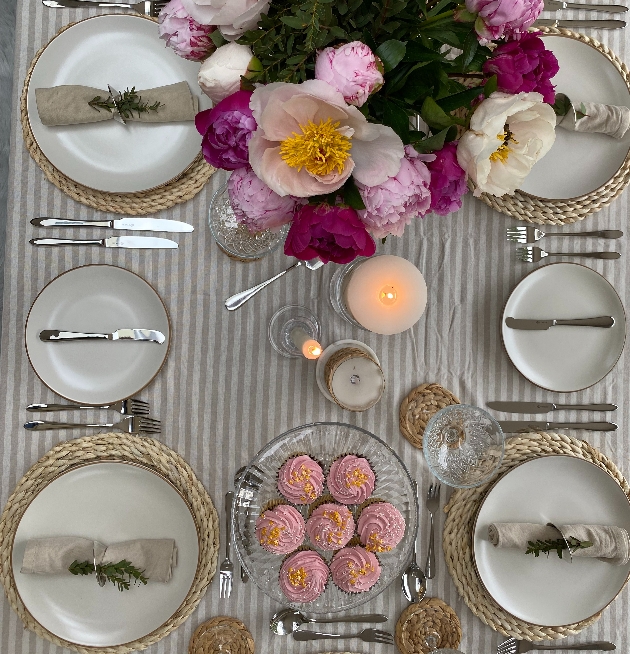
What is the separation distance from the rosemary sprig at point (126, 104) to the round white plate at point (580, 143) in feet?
1.90

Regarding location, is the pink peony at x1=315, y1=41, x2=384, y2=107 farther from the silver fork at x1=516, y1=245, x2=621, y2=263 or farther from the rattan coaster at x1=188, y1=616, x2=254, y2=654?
the rattan coaster at x1=188, y1=616, x2=254, y2=654

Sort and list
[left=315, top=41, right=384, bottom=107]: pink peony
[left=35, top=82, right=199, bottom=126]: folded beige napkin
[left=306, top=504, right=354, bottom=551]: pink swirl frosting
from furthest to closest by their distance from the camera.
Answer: [left=35, top=82, right=199, bottom=126]: folded beige napkin → [left=306, top=504, right=354, bottom=551]: pink swirl frosting → [left=315, top=41, right=384, bottom=107]: pink peony

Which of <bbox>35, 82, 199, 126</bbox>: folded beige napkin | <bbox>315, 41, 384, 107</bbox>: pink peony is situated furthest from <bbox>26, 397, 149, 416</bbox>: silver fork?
<bbox>315, 41, 384, 107</bbox>: pink peony

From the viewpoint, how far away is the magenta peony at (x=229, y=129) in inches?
18.1

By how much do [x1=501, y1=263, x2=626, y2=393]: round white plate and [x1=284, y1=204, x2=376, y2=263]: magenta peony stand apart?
0.55 meters

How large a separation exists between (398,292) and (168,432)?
42cm

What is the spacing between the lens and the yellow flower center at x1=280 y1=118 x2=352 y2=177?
0.43 meters

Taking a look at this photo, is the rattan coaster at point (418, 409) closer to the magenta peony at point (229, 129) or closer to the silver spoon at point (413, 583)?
the silver spoon at point (413, 583)

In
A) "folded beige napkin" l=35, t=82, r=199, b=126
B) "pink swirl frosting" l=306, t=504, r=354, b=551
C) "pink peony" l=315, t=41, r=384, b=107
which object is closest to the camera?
"pink peony" l=315, t=41, r=384, b=107

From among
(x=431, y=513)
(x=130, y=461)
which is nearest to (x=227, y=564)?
(x=130, y=461)

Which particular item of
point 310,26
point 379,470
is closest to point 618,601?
point 379,470

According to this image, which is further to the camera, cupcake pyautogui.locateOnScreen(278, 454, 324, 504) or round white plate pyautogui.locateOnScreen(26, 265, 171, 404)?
round white plate pyautogui.locateOnScreen(26, 265, 171, 404)

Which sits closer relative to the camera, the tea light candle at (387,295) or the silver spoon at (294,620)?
the tea light candle at (387,295)

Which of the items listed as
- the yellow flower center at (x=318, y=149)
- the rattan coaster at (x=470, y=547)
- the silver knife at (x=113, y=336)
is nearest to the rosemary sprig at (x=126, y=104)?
the silver knife at (x=113, y=336)
